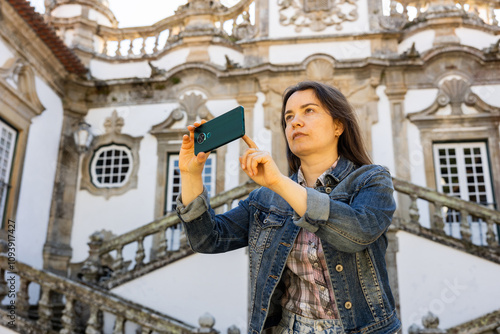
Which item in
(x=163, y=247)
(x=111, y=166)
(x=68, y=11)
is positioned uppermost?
(x=68, y=11)

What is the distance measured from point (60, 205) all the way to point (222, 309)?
455cm

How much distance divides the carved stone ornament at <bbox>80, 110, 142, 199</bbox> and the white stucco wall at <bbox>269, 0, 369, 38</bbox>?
363 centimetres

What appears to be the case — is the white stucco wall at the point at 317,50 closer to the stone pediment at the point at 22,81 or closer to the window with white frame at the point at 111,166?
the window with white frame at the point at 111,166

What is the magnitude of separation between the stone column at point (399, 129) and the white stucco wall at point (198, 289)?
3.36 m

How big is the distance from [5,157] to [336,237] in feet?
25.5

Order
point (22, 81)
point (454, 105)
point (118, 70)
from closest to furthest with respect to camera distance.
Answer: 1. point (22, 81)
2. point (454, 105)
3. point (118, 70)

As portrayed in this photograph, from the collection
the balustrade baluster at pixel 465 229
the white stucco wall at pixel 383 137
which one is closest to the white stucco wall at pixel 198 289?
the balustrade baluster at pixel 465 229

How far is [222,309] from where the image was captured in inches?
235

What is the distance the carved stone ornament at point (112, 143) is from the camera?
9.08m

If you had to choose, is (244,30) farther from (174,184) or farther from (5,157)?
(5,157)

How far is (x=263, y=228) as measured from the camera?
60.1 inches

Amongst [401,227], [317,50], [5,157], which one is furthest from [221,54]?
[401,227]

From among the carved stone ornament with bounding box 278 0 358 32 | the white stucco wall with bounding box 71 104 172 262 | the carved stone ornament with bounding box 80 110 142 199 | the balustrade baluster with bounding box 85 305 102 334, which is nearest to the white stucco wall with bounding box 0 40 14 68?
the carved stone ornament with bounding box 80 110 142 199

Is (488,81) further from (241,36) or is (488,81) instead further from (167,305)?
(167,305)
